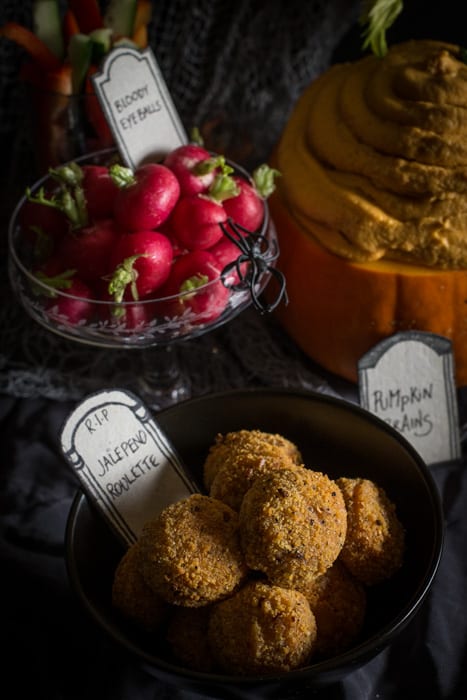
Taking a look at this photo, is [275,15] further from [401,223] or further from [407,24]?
[401,223]

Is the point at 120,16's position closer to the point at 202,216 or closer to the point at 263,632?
the point at 202,216

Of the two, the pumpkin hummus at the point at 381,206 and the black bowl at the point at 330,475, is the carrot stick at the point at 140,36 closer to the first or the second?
the pumpkin hummus at the point at 381,206

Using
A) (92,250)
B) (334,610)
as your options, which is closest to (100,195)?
(92,250)

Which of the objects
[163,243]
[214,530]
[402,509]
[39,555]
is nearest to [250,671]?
[214,530]

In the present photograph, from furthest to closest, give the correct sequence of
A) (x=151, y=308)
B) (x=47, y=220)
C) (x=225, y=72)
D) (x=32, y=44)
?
(x=225, y=72) < (x=32, y=44) < (x=47, y=220) < (x=151, y=308)

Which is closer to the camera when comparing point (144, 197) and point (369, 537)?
point (369, 537)

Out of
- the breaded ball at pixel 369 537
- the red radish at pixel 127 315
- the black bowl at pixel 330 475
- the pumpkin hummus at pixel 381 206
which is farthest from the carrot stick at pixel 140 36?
the breaded ball at pixel 369 537
